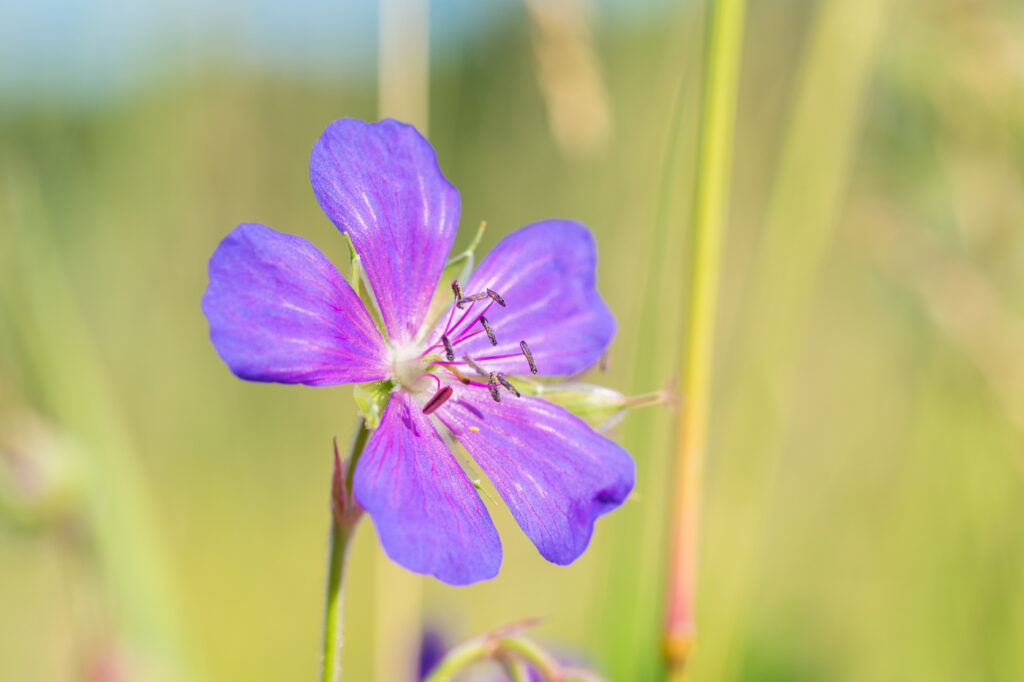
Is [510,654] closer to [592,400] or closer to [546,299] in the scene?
[592,400]

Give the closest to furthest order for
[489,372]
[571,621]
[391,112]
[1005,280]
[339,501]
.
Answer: [339,501], [489,372], [391,112], [1005,280], [571,621]

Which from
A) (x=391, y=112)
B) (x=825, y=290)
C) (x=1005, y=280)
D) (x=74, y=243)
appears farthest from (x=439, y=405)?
(x=825, y=290)

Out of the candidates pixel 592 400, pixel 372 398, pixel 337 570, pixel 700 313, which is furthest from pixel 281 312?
pixel 700 313

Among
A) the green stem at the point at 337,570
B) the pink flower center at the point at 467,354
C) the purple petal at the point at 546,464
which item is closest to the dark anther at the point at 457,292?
the pink flower center at the point at 467,354

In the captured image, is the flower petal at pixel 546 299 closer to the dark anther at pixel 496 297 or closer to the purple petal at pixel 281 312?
the dark anther at pixel 496 297

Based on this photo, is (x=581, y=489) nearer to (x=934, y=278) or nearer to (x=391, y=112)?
(x=391, y=112)
